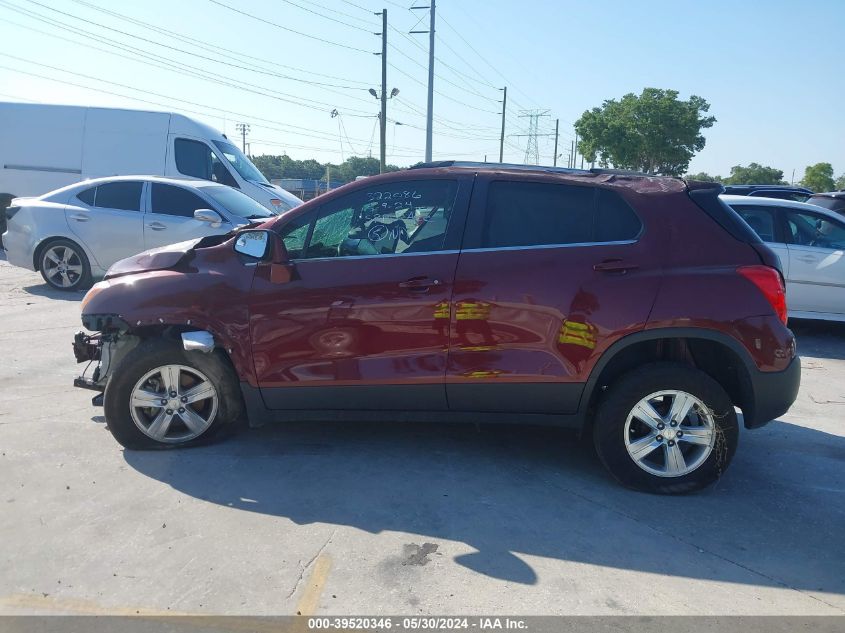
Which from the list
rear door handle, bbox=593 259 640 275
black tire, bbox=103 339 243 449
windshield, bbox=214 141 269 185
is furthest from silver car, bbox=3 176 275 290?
rear door handle, bbox=593 259 640 275

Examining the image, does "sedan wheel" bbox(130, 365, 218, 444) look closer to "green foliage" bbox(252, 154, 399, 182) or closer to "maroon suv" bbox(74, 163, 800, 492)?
"maroon suv" bbox(74, 163, 800, 492)

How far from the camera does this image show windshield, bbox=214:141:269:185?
45.4 feet

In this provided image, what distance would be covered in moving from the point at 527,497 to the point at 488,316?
106 centimetres

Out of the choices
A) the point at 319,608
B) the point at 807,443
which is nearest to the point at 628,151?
the point at 807,443

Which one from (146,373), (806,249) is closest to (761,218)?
(806,249)

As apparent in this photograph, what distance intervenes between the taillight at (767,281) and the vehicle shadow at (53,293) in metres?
8.55

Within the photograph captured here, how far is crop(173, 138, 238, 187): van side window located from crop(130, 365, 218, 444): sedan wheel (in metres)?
9.93

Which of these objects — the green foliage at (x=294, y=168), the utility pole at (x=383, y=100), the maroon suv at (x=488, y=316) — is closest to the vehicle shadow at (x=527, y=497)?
the maroon suv at (x=488, y=316)

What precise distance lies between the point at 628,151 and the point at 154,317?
46.5 m

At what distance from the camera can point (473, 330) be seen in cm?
400

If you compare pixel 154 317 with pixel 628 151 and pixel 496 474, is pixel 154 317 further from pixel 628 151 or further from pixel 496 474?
pixel 628 151

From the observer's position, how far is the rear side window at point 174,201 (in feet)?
31.6

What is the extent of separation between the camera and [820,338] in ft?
28.6

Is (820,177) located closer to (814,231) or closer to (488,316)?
(814,231)
